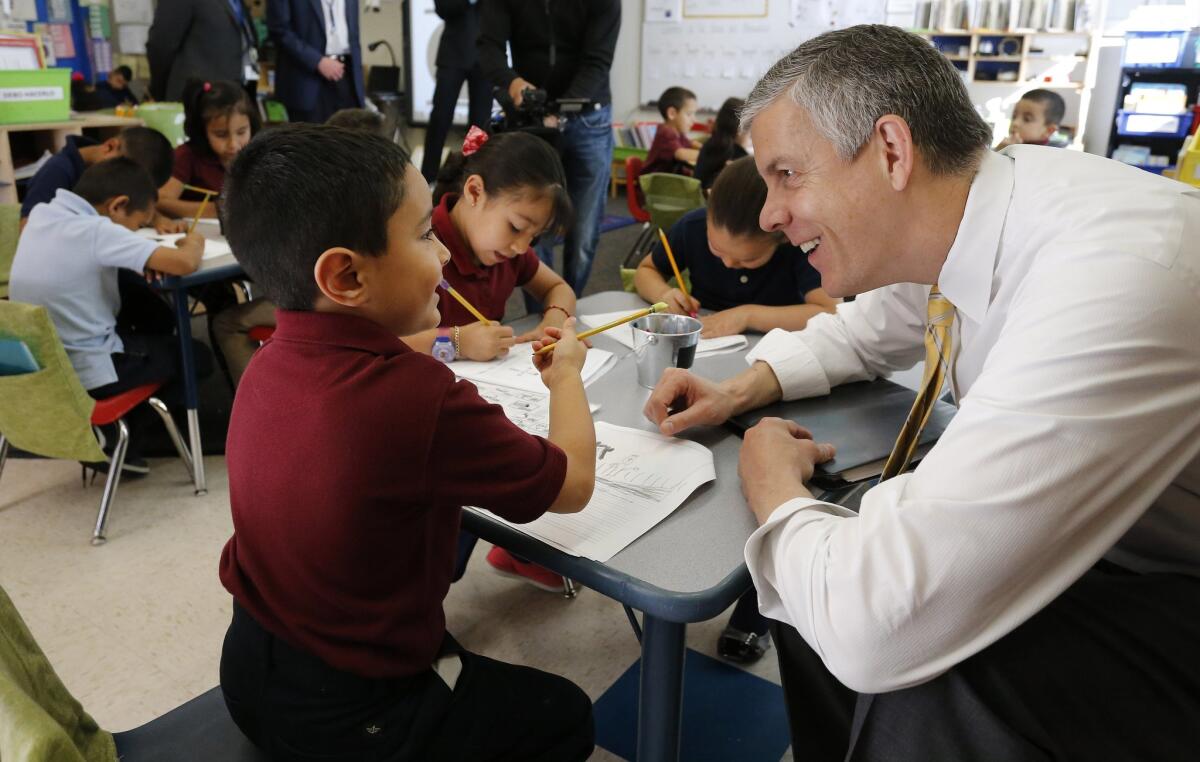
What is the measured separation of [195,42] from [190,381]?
239cm

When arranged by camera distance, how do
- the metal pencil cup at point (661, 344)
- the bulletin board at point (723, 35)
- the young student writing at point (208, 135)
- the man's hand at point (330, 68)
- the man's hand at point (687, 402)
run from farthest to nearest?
the bulletin board at point (723, 35)
the man's hand at point (330, 68)
the young student writing at point (208, 135)
the metal pencil cup at point (661, 344)
the man's hand at point (687, 402)

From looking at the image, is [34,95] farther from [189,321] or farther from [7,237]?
[189,321]

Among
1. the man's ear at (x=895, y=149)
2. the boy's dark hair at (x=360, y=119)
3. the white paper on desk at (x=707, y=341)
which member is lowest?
the white paper on desk at (x=707, y=341)

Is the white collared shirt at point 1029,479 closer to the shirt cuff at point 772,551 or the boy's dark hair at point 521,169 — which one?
the shirt cuff at point 772,551

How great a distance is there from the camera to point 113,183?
8.54 feet

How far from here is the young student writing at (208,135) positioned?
128 inches

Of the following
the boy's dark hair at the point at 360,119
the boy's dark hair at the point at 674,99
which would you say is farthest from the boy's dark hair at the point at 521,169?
the boy's dark hair at the point at 674,99

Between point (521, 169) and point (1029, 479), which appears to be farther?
point (521, 169)

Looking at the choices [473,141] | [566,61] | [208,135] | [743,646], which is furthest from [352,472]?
[566,61]

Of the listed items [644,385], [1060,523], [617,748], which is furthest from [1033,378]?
[617,748]

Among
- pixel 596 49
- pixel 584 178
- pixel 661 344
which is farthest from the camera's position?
pixel 584 178

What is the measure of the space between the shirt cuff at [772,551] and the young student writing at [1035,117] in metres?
4.84

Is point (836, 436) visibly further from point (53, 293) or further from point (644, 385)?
point (53, 293)

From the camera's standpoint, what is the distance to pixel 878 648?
0.82m
